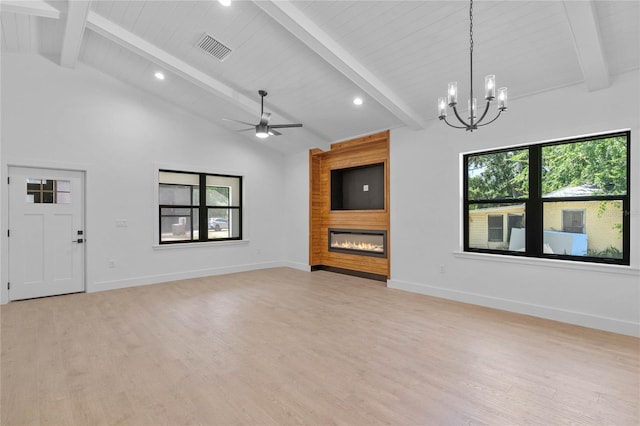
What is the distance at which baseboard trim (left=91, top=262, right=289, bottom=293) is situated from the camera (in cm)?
535

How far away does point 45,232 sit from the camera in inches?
194

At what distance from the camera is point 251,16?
11.9ft

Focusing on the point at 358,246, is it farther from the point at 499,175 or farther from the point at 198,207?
the point at 198,207

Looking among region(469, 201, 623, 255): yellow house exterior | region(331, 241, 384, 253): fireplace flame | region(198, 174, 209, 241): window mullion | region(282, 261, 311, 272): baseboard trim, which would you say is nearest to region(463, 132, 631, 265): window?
region(469, 201, 623, 255): yellow house exterior

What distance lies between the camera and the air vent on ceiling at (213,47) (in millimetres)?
4086

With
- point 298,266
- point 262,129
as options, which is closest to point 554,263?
point 262,129

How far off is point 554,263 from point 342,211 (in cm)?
392

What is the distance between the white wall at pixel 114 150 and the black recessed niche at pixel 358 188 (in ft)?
7.30

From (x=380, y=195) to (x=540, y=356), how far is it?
405 cm

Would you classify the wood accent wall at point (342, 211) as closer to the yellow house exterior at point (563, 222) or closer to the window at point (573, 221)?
the yellow house exterior at point (563, 222)

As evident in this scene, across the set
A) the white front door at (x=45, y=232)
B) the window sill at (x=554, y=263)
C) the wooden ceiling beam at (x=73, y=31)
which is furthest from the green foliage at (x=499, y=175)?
the white front door at (x=45, y=232)

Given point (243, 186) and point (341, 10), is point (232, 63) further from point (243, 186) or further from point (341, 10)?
point (243, 186)

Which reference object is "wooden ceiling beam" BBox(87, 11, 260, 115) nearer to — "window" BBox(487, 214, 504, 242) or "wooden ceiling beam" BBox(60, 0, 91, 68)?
"wooden ceiling beam" BBox(60, 0, 91, 68)

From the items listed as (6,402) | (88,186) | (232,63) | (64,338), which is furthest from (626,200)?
(88,186)
